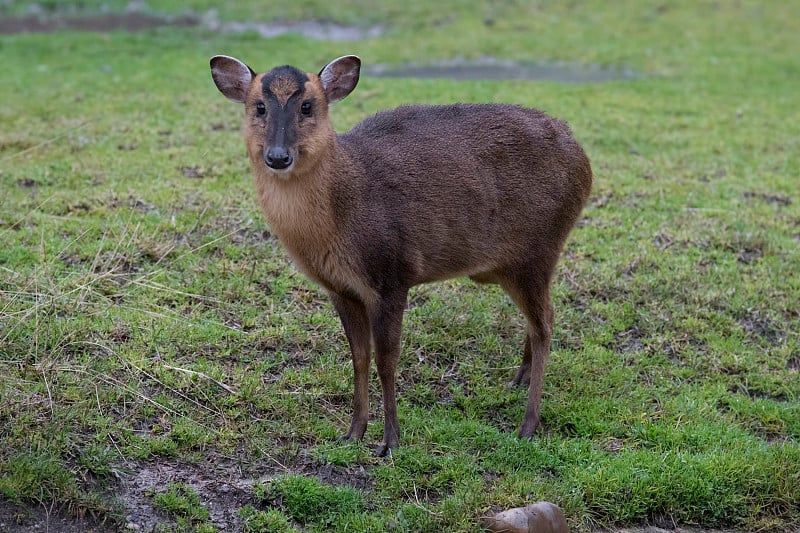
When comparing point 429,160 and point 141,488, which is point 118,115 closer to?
point 429,160

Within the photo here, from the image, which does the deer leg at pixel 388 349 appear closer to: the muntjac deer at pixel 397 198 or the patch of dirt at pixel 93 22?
the muntjac deer at pixel 397 198

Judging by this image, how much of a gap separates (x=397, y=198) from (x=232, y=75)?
3.57ft

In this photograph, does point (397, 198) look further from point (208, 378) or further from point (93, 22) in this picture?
point (93, 22)

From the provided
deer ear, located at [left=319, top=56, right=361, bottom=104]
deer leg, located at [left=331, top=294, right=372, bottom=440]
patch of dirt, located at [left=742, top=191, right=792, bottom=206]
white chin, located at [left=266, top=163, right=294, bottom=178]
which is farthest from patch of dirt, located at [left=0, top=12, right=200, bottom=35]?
white chin, located at [left=266, top=163, right=294, bottom=178]

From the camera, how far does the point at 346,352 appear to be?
615cm

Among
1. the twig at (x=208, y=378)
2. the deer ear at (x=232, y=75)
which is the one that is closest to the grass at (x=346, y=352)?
the twig at (x=208, y=378)

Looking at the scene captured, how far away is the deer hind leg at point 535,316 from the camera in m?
5.68

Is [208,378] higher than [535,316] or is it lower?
lower

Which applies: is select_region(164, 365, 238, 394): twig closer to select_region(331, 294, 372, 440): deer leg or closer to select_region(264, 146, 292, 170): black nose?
select_region(331, 294, 372, 440): deer leg

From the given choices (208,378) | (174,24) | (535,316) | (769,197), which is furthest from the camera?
(174,24)

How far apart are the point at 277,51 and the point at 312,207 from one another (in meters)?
9.28

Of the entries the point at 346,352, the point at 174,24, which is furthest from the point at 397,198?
the point at 174,24

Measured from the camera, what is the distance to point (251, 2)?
17625 millimetres

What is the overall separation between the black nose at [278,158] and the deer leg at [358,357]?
0.90 m
